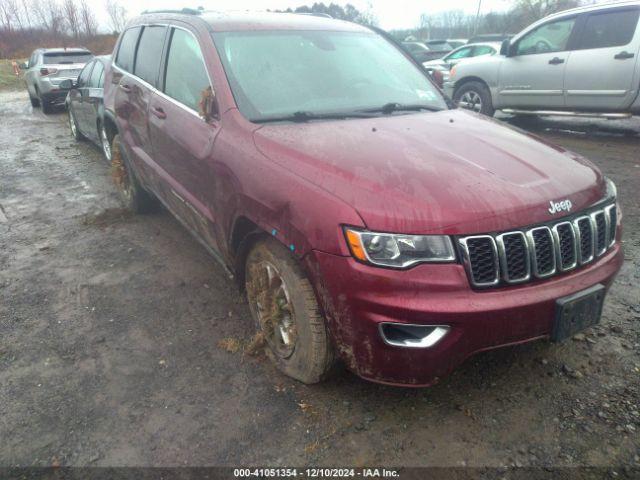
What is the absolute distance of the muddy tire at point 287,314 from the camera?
222cm

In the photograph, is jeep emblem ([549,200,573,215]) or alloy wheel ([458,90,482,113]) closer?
jeep emblem ([549,200,573,215])

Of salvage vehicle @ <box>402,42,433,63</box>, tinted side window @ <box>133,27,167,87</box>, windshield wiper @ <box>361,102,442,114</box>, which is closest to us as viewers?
windshield wiper @ <box>361,102,442,114</box>

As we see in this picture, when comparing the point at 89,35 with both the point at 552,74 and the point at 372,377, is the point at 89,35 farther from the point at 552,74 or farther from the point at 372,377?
the point at 372,377

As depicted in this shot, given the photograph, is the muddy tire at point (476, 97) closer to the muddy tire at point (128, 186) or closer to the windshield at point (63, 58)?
the muddy tire at point (128, 186)

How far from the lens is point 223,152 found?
2654 mm

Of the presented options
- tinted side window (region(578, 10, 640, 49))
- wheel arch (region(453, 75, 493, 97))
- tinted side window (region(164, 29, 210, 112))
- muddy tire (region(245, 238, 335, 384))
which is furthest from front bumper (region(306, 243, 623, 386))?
wheel arch (region(453, 75, 493, 97))

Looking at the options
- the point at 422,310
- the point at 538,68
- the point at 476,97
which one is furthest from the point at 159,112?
the point at 476,97

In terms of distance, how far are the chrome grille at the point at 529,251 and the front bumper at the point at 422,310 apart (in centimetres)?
5

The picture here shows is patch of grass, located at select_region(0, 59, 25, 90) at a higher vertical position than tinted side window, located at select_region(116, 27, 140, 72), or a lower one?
lower

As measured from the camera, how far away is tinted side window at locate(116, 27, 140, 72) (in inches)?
175

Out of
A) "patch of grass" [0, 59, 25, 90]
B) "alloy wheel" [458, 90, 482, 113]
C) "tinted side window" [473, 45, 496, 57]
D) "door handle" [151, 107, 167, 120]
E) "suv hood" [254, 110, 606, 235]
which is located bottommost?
"patch of grass" [0, 59, 25, 90]

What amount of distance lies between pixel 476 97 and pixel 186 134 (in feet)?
23.4

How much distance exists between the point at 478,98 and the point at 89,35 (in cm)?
3403

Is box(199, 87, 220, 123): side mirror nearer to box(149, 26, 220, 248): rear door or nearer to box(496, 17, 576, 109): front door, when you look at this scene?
box(149, 26, 220, 248): rear door
